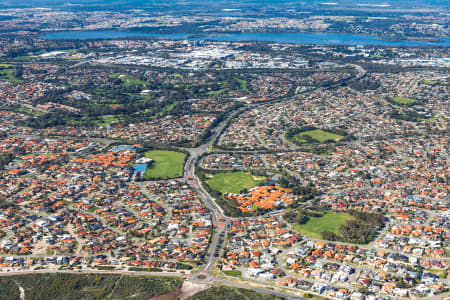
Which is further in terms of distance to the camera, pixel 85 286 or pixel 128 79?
pixel 128 79

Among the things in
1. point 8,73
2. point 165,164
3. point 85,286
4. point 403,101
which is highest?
point 8,73

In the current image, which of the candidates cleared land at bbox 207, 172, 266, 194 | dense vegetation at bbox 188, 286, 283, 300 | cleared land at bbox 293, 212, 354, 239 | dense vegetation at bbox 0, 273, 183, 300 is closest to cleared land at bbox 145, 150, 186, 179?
cleared land at bbox 207, 172, 266, 194

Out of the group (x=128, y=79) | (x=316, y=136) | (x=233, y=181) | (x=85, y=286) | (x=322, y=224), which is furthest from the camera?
(x=128, y=79)

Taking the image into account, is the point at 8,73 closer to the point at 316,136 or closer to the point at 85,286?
the point at 316,136

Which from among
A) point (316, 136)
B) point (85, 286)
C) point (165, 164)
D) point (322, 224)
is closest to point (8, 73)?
point (165, 164)

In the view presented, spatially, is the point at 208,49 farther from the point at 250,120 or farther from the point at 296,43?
the point at 250,120

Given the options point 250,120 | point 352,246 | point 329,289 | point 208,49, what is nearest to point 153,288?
point 329,289

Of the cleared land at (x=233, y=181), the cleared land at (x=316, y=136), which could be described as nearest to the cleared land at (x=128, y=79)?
the cleared land at (x=316, y=136)
